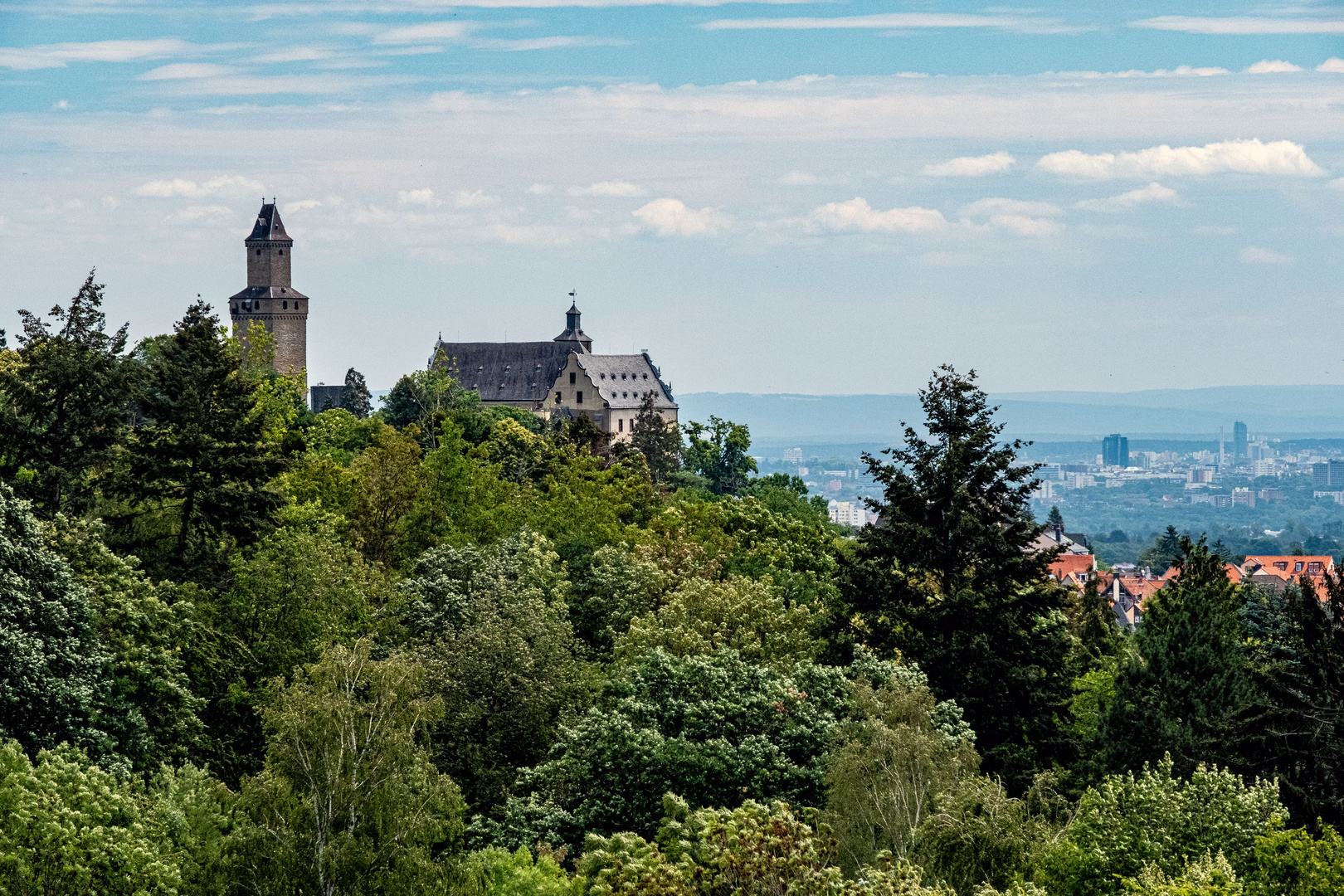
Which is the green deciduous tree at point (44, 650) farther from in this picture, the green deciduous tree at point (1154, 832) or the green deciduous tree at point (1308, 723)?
the green deciduous tree at point (1308, 723)

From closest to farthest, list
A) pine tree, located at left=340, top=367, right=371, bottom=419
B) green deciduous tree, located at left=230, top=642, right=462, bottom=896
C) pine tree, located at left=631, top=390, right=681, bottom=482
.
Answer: green deciduous tree, located at left=230, top=642, right=462, bottom=896 → pine tree, located at left=631, top=390, right=681, bottom=482 → pine tree, located at left=340, top=367, right=371, bottom=419

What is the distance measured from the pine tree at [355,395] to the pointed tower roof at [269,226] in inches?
864

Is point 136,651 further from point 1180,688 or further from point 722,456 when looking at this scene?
point 722,456

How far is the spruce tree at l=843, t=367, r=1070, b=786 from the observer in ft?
136

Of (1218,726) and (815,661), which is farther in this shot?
(815,661)

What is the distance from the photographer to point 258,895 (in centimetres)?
2838

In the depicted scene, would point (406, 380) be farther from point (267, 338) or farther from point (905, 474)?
point (905, 474)

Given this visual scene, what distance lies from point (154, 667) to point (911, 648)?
1814 cm

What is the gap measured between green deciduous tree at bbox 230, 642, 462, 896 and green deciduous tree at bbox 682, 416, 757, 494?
96887mm

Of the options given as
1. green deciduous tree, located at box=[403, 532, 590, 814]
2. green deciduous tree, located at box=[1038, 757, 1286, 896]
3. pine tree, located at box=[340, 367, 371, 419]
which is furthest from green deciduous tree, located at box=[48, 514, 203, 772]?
pine tree, located at box=[340, 367, 371, 419]

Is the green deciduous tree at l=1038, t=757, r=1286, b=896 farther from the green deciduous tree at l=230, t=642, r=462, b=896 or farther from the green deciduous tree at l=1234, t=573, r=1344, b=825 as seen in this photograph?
the green deciduous tree at l=230, t=642, r=462, b=896

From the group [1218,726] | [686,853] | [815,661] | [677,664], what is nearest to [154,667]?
[677,664]

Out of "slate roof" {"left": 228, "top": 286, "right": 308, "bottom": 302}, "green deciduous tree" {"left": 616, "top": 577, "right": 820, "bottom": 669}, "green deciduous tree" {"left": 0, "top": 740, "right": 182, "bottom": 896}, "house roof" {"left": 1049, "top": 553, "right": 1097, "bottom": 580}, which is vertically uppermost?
"slate roof" {"left": 228, "top": 286, "right": 308, "bottom": 302}

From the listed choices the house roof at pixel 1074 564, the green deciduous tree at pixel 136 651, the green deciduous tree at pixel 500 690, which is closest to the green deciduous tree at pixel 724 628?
the green deciduous tree at pixel 500 690
